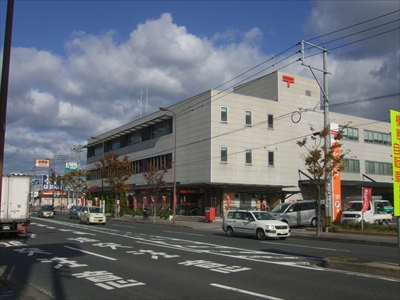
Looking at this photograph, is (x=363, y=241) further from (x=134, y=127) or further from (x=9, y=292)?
(x=134, y=127)

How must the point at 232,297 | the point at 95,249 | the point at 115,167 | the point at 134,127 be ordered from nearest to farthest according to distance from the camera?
the point at 232,297, the point at 95,249, the point at 115,167, the point at 134,127

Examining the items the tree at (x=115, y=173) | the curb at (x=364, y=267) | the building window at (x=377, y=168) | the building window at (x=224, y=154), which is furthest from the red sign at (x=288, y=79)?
the curb at (x=364, y=267)

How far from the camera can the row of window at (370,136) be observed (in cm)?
5697

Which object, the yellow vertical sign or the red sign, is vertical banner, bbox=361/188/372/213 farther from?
the red sign

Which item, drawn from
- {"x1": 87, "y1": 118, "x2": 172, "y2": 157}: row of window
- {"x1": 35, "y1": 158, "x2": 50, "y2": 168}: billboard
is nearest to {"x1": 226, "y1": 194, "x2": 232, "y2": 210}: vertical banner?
{"x1": 87, "y1": 118, "x2": 172, "y2": 157}: row of window

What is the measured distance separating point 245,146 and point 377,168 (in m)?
25.1

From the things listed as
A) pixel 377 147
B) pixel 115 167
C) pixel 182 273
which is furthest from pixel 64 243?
pixel 377 147

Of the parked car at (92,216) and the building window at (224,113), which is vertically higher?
the building window at (224,113)

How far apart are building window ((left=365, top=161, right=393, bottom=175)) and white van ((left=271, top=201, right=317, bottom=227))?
32637 mm

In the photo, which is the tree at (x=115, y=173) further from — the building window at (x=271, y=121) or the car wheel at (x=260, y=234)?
the car wheel at (x=260, y=234)

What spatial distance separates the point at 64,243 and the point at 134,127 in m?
41.4

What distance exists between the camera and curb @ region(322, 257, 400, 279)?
33.8 ft

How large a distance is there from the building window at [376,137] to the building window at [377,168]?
314cm

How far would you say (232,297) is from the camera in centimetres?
808
